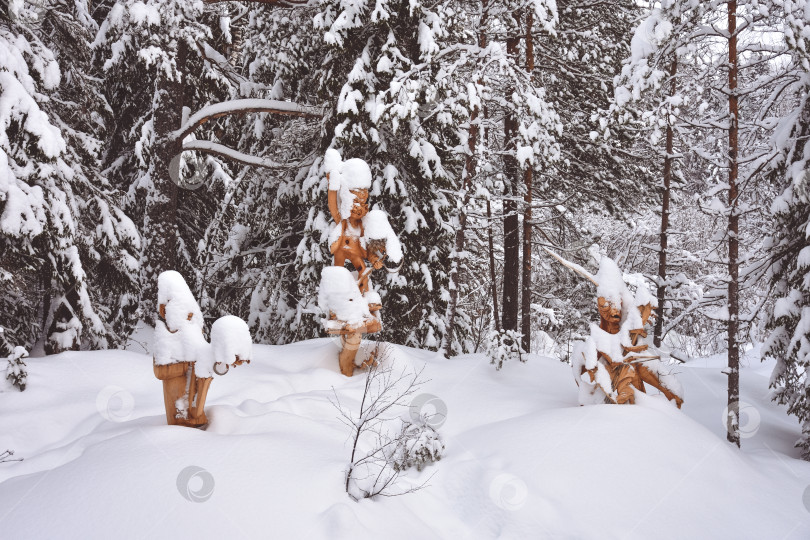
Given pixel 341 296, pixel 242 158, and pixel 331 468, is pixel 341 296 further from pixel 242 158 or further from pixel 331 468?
pixel 242 158

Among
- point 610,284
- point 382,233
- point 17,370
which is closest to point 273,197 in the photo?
point 382,233

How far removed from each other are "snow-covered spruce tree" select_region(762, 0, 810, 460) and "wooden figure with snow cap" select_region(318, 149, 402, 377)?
4947 mm

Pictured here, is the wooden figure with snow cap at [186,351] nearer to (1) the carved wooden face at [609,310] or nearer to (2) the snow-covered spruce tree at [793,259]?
(1) the carved wooden face at [609,310]

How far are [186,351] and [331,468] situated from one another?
1.50 metres

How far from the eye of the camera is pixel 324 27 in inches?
361

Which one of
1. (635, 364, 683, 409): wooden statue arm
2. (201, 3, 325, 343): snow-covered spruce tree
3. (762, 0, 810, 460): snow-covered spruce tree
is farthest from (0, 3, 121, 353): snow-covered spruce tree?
(762, 0, 810, 460): snow-covered spruce tree

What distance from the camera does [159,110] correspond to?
10.0 metres

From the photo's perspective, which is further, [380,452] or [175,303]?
[380,452]

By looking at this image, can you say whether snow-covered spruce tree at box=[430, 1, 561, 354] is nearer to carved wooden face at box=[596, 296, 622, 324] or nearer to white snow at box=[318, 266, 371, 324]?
white snow at box=[318, 266, 371, 324]

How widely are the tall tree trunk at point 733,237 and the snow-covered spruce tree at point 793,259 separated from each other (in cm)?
58

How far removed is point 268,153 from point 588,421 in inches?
353

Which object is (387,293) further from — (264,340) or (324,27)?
(324,27)

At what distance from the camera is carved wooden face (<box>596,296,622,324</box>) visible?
18.7ft

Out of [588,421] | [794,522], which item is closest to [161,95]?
[588,421]
